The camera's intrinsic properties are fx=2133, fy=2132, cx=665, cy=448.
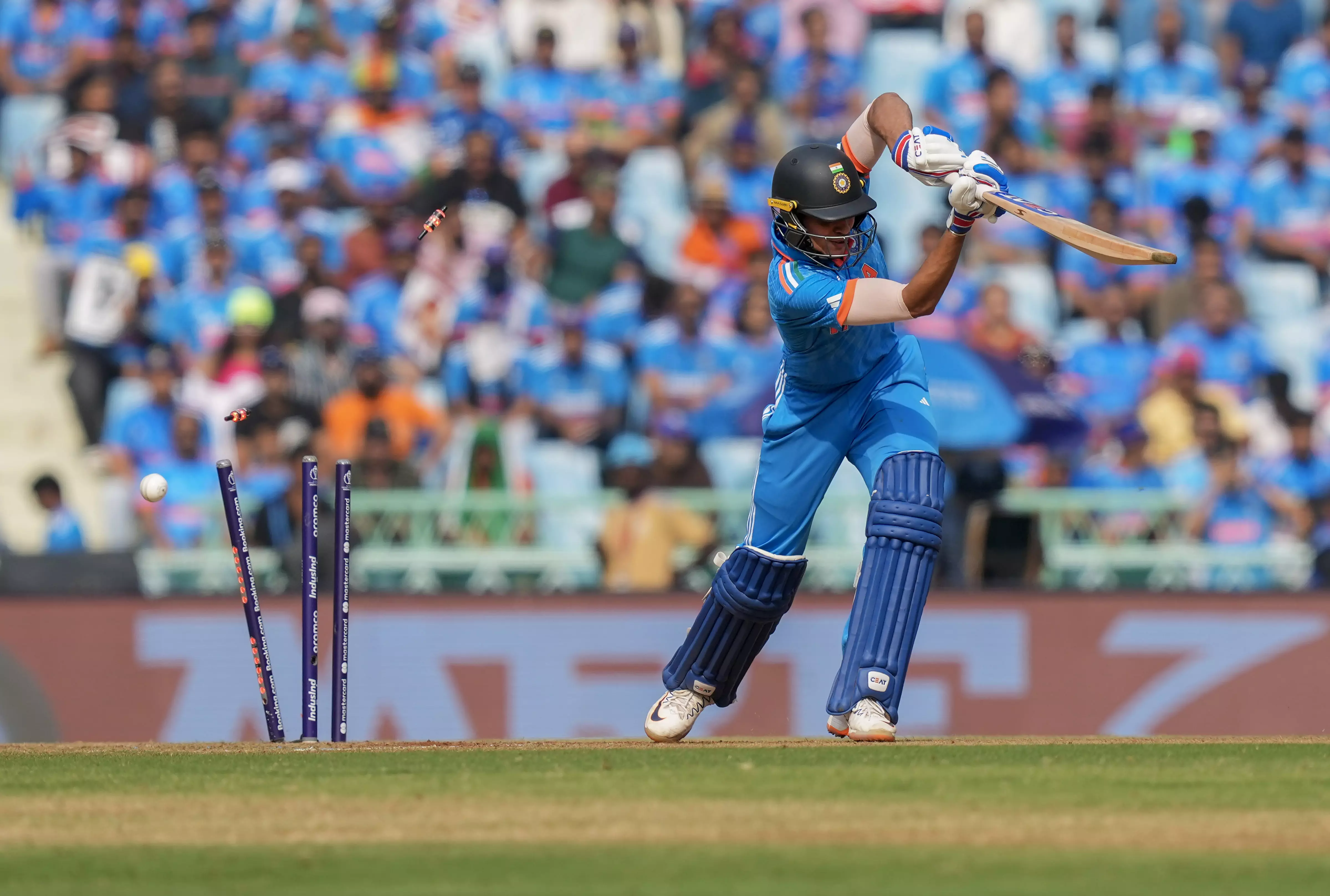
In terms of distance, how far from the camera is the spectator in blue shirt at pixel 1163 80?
16.7 m

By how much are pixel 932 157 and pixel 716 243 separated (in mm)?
7940

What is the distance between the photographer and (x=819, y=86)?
53.4 ft

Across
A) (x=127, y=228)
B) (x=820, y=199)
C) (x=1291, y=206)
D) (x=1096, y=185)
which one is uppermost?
(x=820, y=199)

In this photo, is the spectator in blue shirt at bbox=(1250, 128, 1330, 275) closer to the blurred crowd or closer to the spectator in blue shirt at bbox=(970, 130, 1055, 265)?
the blurred crowd

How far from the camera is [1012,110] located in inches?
622

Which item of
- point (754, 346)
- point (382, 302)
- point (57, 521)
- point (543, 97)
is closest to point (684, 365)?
point (754, 346)

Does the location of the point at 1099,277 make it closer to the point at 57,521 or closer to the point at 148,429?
the point at 148,429

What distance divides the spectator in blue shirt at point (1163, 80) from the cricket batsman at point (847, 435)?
8892 millimetres

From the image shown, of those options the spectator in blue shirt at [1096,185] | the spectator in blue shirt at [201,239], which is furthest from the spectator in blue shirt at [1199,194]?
the spectator in blue shirt at [201,239]

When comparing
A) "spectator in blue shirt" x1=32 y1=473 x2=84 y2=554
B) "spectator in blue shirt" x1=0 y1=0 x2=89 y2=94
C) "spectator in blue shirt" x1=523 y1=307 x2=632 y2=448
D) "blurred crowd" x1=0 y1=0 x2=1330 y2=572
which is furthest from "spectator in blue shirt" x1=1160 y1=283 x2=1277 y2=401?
"spectator in blue shirt" x1=0 y1=0 x2=89 y2=94

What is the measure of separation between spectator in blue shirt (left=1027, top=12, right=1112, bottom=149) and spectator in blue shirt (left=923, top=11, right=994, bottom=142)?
568mm

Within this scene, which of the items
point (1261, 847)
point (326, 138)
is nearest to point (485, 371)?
point (326, 138)

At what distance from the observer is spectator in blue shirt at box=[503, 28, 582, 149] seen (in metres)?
16.5

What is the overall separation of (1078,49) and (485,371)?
590 centimetres
